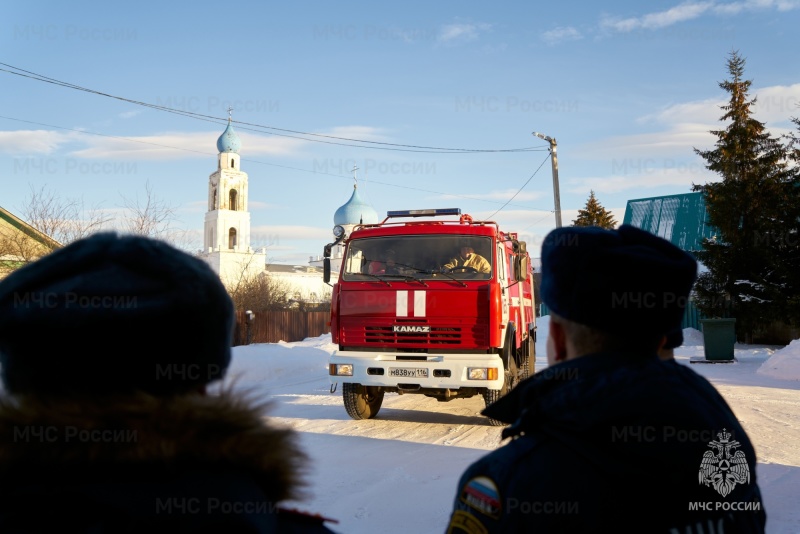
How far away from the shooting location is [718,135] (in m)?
27.1

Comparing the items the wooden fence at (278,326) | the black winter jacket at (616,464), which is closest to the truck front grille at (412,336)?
the black winter jacket at (616,464)

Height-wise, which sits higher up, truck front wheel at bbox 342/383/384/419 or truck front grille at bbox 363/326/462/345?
truck front grille at bbox 363/326/462/345

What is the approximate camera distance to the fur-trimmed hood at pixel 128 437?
108cm

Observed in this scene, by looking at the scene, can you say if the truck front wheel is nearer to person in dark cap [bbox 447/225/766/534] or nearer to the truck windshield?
the truck windshield

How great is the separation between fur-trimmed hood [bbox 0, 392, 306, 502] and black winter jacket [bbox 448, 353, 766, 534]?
59 centimetres

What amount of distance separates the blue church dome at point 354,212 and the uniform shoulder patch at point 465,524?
5629cm

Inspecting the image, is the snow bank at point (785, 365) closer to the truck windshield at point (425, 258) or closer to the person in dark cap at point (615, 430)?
the truck windshield at point (425, 258)

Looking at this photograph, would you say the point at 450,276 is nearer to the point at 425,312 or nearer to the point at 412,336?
the point at 425,312

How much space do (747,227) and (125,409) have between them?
27169 mm

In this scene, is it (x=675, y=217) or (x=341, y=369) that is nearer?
(x=341, y=369)

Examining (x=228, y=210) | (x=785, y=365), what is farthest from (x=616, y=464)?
(x=228, y=210)

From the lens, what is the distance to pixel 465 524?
1594mm

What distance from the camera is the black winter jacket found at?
4.82 ft

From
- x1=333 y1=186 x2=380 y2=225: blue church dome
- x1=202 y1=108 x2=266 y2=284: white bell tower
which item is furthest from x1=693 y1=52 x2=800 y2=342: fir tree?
x1=202 y1=108 x2=266 y2=284: white bell tower
